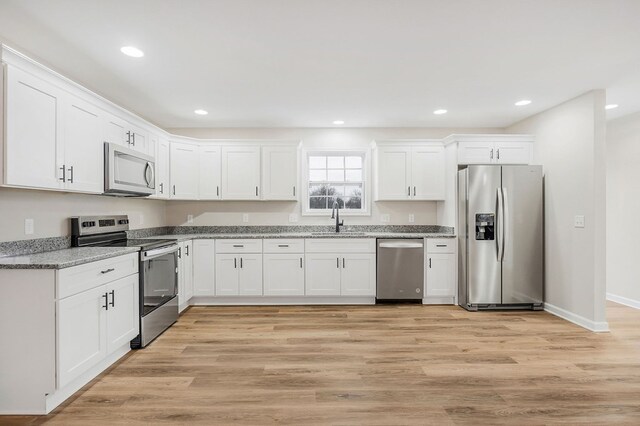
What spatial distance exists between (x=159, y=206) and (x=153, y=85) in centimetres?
207

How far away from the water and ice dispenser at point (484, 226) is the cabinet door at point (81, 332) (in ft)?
13.4

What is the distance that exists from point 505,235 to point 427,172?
53.0 inches

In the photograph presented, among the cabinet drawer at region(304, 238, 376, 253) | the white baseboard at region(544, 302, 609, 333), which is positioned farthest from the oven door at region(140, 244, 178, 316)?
the white baseboard at region(544, 302, 609, 333)

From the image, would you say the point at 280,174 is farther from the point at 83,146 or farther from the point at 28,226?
the point at 28,226

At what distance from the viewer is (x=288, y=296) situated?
15.4 feet

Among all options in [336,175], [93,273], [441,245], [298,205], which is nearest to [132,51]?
[93,273]

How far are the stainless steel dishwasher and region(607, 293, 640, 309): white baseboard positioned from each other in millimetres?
2768

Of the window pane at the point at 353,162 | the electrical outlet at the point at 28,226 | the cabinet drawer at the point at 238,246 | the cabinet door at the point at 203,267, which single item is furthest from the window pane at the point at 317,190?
the electrical outlet at the point at 28,226

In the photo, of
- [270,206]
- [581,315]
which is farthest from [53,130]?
[581,315]

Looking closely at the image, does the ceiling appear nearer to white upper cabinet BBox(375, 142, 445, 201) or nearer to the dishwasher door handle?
white upper cabinet BBox(375, 142, 445, 201)

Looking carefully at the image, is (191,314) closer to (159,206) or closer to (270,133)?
(159,206)

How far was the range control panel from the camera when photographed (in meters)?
3.24

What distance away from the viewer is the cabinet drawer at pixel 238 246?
462cm

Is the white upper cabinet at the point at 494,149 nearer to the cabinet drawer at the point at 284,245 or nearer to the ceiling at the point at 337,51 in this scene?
the ceiling at the point at 337,51
